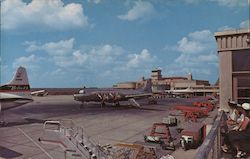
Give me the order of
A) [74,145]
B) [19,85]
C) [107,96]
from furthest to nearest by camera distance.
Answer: [107,96] < [19,85] < [74,145]

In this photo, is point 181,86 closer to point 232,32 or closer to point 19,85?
point 19,85

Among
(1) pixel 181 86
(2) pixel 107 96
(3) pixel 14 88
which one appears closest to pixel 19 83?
(3) pixel 14 88

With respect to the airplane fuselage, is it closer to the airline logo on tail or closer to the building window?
the airline logo on tail

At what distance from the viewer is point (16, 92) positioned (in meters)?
33.7

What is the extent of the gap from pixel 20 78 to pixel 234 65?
2669cm

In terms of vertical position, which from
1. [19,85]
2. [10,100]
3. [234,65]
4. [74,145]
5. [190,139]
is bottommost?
[190,139]

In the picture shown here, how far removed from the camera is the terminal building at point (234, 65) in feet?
70.5

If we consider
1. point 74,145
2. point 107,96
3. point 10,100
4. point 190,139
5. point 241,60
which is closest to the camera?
point 74,145

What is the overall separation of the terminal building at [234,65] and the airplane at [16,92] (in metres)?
23.9

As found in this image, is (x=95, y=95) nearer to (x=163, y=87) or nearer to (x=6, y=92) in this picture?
(x=6, y=92)

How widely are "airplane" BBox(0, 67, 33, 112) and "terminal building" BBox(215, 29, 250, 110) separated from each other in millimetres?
23895

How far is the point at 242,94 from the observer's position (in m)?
22.2

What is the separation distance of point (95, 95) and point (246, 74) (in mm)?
35156

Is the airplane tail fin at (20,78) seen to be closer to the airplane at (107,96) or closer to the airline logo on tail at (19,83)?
the airline logo on tail at (19,83)
